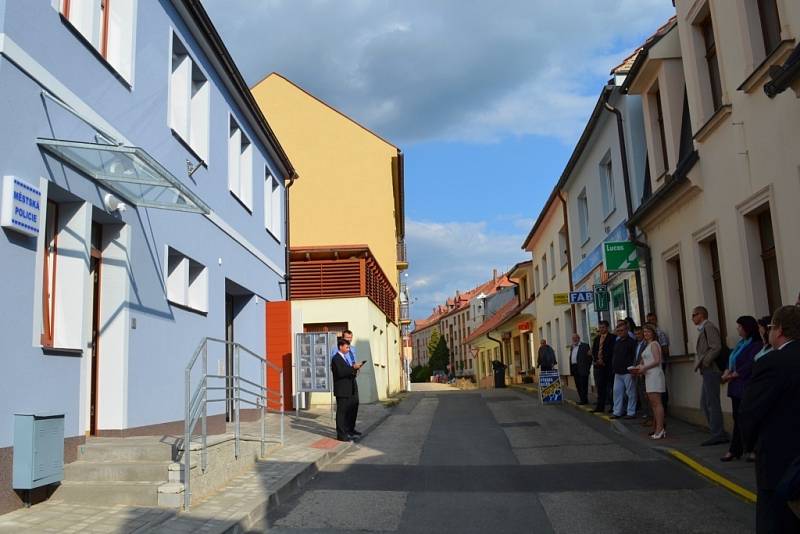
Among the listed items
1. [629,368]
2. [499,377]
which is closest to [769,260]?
[629,368]

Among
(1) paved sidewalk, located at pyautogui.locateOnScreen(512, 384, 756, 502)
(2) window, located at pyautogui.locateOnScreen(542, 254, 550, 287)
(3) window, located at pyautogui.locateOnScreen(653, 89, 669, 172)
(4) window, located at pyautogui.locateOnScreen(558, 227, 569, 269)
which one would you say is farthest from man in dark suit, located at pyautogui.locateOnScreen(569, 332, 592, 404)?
(2) window, located at pyautogui.locateOnScreen(542, 254, 550, 287)

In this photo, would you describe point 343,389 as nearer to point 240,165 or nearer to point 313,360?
point 313,360

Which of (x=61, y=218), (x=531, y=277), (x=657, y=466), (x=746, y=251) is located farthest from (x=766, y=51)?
(x=531, y=277)

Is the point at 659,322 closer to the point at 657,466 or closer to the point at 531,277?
the point at 657,466

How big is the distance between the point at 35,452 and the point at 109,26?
199 inches

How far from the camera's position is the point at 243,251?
1425 centimetres

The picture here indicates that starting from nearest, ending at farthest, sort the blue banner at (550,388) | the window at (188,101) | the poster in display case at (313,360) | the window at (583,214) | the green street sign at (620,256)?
the window at (188,101) < the green street sign at (620,256) < the poster in display case at (313,360) < the blue banner at (550,388) < the window at (583,214)

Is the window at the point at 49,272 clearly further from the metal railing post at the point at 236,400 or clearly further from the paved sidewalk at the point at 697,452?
the paved sidewalk at the point at 697,452

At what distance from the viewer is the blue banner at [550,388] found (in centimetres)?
1842

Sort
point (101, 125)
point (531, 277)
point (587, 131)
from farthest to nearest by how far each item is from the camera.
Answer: point (531, 277)
point (587, 131)
point (101, 125)

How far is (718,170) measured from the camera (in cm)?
1048

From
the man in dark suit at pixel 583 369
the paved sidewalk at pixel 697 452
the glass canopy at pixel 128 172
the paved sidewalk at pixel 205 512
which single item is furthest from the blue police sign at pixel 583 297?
the glass canopy at pixel 128 172

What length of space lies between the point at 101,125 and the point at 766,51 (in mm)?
7972

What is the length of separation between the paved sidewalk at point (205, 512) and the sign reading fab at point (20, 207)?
2.38 m
